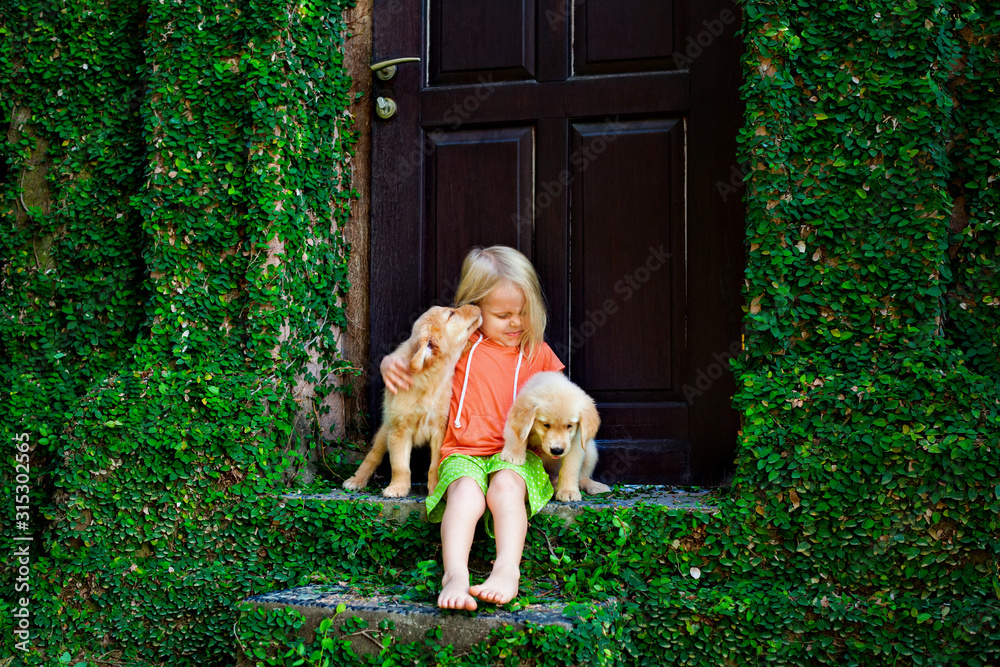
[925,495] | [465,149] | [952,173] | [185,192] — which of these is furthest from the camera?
[465,149]

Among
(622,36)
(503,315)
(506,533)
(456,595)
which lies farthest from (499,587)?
(622,36)

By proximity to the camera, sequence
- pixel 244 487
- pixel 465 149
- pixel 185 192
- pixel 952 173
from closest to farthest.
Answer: pixel 952 173 → pixel 244 487 → pixel 185 192 → pixel 465 149

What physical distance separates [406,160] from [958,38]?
8.46ft

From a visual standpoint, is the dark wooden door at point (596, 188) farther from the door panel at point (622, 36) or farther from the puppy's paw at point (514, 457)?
the puppy's paw at point (514, 457)

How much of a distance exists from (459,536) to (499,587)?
290 mm

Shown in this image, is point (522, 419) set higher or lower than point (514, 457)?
higher

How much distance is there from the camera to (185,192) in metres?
3.53

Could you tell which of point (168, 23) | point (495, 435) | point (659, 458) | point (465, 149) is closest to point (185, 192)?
point (168, 23)

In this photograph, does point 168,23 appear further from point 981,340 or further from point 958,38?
point 981,340

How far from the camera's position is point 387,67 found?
3973 mm

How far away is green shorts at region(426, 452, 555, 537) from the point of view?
300cm

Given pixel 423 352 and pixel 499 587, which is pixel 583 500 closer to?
pixel 499 587

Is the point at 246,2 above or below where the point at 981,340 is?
above

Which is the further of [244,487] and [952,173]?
[244,487]
